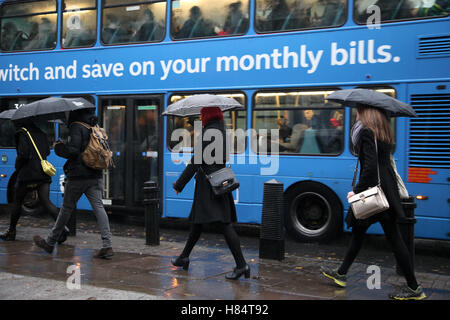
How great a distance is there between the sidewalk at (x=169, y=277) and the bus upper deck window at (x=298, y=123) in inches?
78.3

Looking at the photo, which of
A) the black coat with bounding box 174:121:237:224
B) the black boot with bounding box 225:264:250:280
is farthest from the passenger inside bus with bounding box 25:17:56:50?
the black boot with bounding box 225:264:250:280

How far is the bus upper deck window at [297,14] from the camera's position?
9.05 meters

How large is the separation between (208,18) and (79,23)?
292cm

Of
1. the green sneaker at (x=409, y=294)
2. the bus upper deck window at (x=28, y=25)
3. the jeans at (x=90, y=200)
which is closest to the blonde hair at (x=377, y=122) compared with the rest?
the green sneaker at (x=409, y=294)

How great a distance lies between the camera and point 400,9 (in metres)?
8.62

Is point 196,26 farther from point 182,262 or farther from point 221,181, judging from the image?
point 182,262

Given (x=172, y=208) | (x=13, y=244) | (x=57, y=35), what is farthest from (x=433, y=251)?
(x=57, y=35)

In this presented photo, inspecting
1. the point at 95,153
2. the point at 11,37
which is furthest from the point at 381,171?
the point at 11,37

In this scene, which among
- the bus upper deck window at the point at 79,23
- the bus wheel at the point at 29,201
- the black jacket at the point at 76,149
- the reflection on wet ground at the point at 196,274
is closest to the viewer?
the reflection on wet ground at the point at 196,274

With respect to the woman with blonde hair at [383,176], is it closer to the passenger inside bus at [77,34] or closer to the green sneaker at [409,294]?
the green sneaker at [409,294]

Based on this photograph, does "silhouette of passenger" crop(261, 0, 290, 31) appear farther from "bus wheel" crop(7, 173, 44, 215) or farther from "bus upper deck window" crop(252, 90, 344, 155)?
"bus wheel" crop(7, 173, 44, 215)

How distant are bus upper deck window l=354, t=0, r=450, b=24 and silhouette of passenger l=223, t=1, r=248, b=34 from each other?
191 cm

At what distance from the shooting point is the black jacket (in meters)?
7.09

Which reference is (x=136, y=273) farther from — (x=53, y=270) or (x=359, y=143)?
(x=359, y=143)
